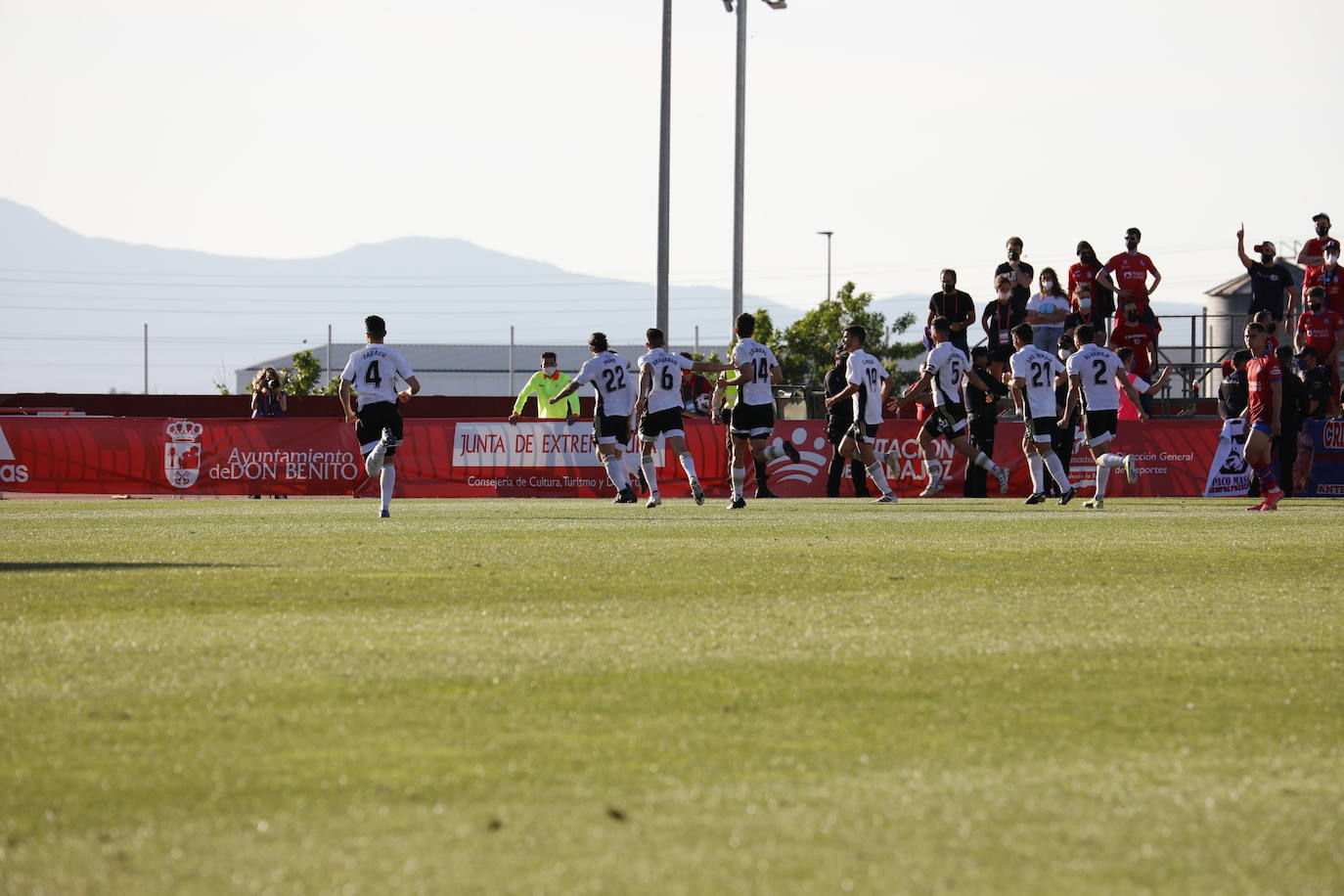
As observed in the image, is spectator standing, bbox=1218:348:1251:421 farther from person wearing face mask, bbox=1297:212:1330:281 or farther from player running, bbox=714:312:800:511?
player running, bbox=714:312:800:511

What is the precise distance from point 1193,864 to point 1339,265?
22.7 metres

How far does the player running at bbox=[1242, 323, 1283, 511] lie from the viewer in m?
18.5

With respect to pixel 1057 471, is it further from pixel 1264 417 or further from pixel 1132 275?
pixel 1132 275

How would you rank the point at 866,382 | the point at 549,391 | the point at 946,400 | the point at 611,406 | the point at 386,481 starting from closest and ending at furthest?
the point at 386,481 < the point at 611,406 < the point at 866,382 < the point at 946,400 < the point at 549,391

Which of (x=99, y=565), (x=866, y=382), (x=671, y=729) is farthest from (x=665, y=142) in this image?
(x=671, y=729)

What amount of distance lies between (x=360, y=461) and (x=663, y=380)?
7189mm

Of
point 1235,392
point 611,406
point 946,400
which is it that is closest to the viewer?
point 611,406

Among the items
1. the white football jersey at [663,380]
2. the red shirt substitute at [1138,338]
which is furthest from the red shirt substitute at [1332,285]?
the white football jersey at [663,380]

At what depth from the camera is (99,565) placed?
10.8 metres

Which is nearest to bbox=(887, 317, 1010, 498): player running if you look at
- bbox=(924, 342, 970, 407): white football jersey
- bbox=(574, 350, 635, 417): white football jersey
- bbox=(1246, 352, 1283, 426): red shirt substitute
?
bbox=(924, 342, 970, 407): white football jersey

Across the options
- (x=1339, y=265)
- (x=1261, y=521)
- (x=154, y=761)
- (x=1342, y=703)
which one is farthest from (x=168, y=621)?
(x=1339, y=265)

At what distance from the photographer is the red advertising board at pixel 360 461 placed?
83.0 feet

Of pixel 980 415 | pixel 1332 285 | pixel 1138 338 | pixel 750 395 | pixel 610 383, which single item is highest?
pixel 1332 285

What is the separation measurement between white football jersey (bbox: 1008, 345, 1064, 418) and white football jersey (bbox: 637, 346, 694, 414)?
12.6 feet
